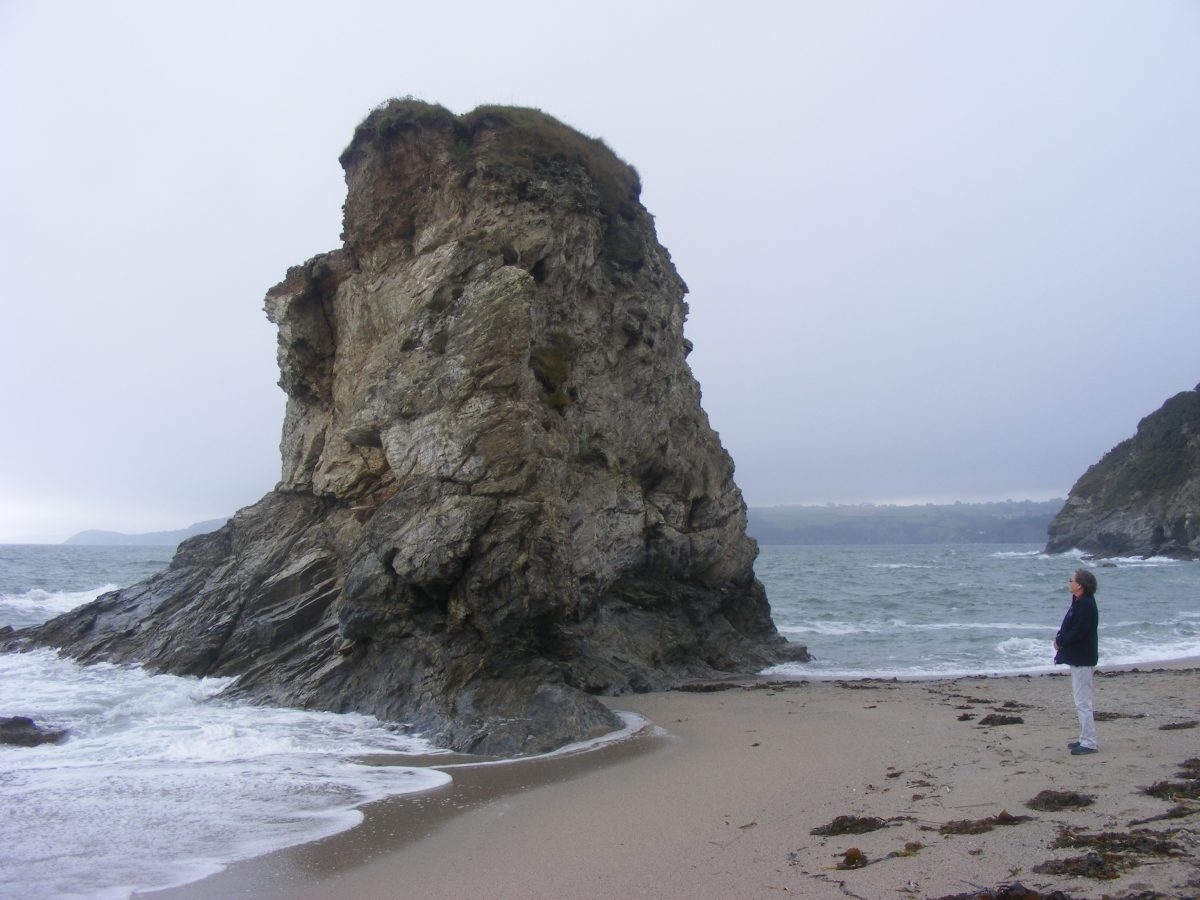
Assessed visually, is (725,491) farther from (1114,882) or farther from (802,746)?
(1114,882)

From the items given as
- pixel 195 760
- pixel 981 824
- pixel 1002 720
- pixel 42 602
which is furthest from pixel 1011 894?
pixel 42 602

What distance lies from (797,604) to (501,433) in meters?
28.4

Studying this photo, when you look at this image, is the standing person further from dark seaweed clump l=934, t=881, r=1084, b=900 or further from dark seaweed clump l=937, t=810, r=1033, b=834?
dark seaweed clump l=934, t=881, r=1084, b=900

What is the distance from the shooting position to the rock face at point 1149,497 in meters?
82.2

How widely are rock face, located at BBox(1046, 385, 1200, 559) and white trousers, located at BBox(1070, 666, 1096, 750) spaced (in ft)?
279

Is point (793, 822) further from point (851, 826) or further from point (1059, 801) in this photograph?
point (1059, 801)

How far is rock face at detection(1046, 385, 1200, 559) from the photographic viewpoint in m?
82.2

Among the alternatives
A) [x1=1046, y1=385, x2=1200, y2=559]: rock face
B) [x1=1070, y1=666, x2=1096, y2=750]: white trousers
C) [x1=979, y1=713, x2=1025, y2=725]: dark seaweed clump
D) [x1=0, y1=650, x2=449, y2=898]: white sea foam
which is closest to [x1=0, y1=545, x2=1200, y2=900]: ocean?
[x1=0, y1=650, x2=449, y2=898]: white sea foam

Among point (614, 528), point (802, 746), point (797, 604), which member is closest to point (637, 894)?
A: point (802, 746)

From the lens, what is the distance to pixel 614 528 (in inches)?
723

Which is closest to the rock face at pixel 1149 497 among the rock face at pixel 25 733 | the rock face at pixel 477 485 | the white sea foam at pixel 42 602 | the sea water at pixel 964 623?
the sea water at pixel 964 623

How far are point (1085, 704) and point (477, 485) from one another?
9299mm

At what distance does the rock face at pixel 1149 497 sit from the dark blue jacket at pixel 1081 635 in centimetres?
8491

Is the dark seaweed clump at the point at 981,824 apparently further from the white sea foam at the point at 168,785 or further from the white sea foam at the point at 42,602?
the white sea foam at the point at 42,602
